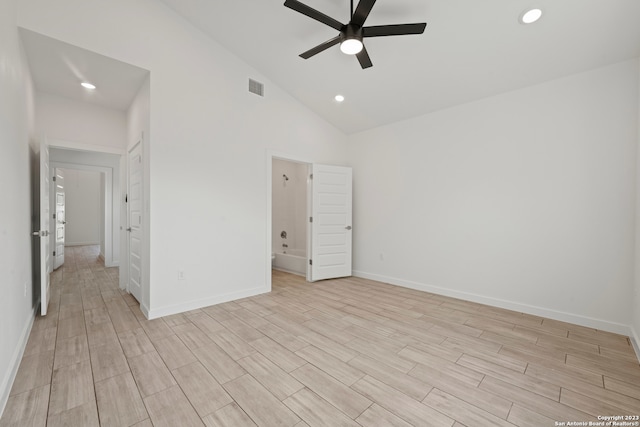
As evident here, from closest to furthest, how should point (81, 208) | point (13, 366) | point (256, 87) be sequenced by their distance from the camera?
point (13, 366) → point (256, 87) → point (81, 208)

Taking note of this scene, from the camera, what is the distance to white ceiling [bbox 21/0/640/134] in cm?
257

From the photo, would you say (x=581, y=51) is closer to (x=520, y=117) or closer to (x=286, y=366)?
(x=520, y=117)

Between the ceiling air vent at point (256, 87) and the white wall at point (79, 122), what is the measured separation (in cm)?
211

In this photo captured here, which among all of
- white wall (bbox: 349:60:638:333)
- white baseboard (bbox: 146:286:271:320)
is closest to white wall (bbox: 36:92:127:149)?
white baseboard (bbox: 146:286:271:320)

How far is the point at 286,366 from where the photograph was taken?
221 cm

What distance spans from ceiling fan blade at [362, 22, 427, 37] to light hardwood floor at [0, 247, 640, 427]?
2.79 meters

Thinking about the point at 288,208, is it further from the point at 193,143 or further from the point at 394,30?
the point at 394,30

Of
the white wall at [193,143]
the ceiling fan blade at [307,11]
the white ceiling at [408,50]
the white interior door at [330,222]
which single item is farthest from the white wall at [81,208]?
the ceiling fan blade at [307,11]

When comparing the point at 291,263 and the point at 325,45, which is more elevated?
the point at 325,45

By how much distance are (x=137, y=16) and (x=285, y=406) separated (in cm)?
408

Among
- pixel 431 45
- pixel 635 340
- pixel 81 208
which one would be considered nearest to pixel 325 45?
pixel 431 45

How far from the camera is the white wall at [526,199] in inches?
115

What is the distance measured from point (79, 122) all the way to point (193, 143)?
191 cm

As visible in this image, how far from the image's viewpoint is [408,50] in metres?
3.20
